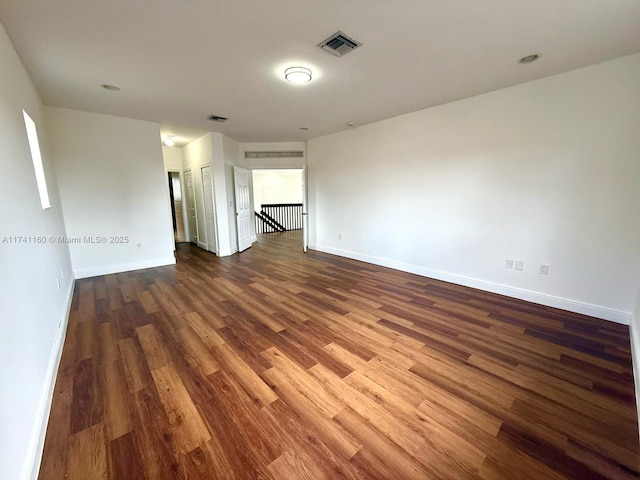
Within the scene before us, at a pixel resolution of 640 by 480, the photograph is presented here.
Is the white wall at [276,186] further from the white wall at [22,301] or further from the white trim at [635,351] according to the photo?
the white trim at [635,351]

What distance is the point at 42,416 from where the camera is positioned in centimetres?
155

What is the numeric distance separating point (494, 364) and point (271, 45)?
335 centimetres

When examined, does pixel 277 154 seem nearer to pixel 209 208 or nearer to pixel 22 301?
pixel 209 208

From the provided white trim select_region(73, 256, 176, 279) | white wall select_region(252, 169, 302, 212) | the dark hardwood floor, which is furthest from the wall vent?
white wall select_region(252, 169, 302, 212)

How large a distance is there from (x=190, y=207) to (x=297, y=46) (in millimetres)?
6031

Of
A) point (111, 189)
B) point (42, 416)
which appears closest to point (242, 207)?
point (111, 189)

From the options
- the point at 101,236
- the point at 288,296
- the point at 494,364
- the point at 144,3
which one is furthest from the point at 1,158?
the point at 494,364

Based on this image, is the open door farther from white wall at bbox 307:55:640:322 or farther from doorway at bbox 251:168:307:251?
white wall at bbox 307:55:640:322

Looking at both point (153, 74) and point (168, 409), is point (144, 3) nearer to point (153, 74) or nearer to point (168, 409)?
point (153, 74)

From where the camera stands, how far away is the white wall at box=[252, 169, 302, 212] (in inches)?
446

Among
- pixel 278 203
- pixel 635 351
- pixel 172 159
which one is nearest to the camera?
pixel 635 351

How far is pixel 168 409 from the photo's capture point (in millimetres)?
1710

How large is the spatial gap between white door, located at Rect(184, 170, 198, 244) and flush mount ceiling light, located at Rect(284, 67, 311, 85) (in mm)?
4986

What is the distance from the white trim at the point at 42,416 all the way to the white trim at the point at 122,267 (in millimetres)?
2324
